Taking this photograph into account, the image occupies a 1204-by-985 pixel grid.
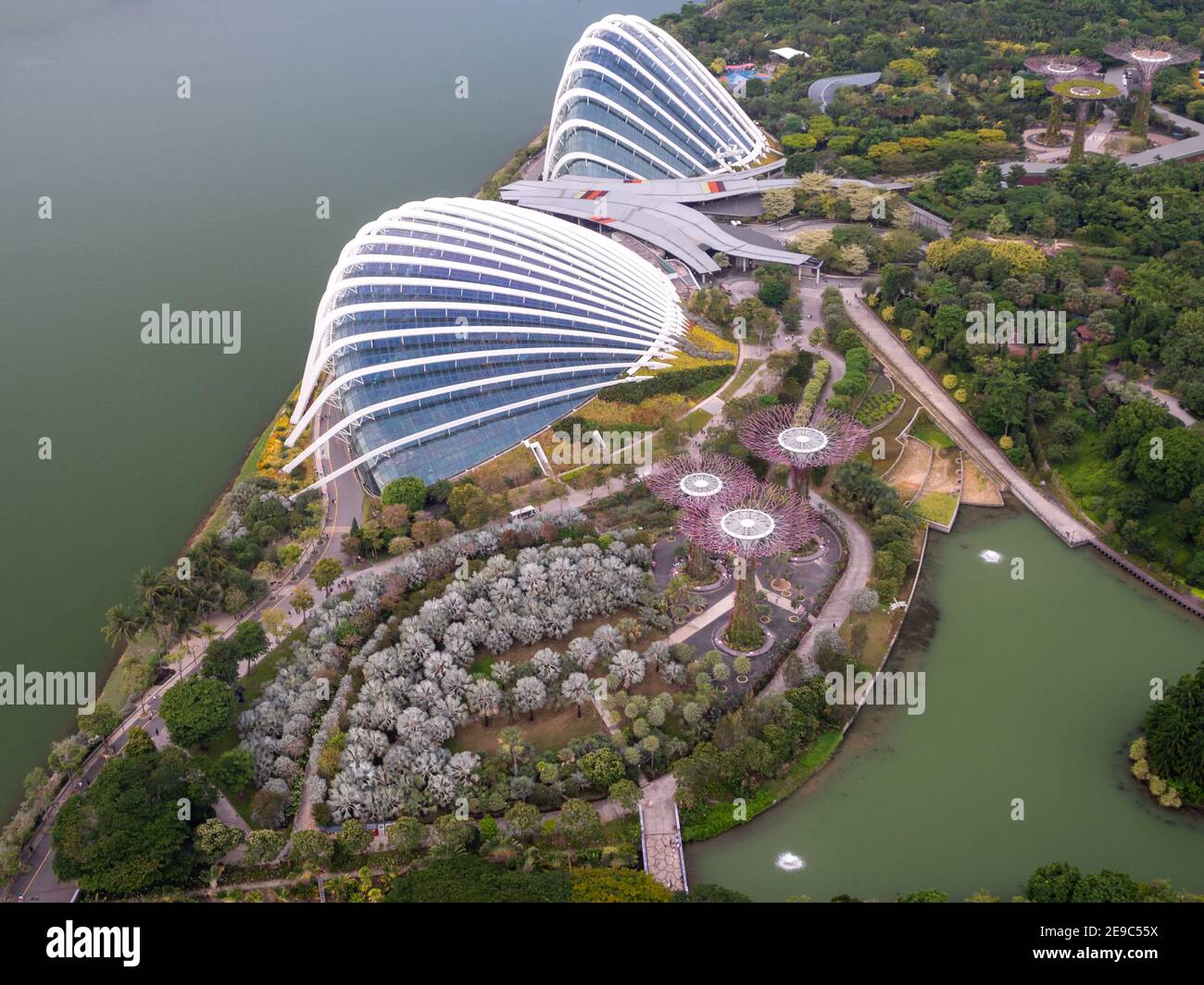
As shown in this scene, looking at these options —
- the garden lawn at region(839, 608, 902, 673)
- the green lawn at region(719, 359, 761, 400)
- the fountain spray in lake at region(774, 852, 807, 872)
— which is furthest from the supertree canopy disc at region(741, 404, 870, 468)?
the fountain spray in lake at region(774, 852, 807, 872)

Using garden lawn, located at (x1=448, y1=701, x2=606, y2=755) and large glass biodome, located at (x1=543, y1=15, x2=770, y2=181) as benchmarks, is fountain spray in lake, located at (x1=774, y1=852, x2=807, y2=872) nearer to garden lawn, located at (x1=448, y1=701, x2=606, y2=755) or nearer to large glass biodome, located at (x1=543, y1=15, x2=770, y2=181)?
garden lawn, located at (x1=448, y1=701, x2=606, y2=755)

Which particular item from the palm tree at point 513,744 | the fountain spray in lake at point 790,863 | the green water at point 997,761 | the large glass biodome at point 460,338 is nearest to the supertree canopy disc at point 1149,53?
the large glass biodome at point 460,338

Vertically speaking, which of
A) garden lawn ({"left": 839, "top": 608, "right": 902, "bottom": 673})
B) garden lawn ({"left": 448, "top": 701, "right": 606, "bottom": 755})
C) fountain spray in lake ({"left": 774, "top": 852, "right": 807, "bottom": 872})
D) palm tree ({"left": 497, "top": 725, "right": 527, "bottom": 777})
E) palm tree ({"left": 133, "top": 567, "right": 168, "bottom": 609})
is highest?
palm tree ({"left": 133, "top": 567, "right": 168, "bottom": 609})

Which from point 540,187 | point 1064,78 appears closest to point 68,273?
point 540,187

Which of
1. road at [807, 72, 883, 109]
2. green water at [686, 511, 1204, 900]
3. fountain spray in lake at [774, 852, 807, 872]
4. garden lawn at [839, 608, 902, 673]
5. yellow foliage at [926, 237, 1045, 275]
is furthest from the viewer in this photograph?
road at [807, 72, 883, 109]

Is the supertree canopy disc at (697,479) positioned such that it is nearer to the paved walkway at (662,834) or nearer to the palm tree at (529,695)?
the palm tree at (529,695)

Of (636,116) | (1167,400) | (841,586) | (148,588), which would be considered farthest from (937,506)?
(636,116)
